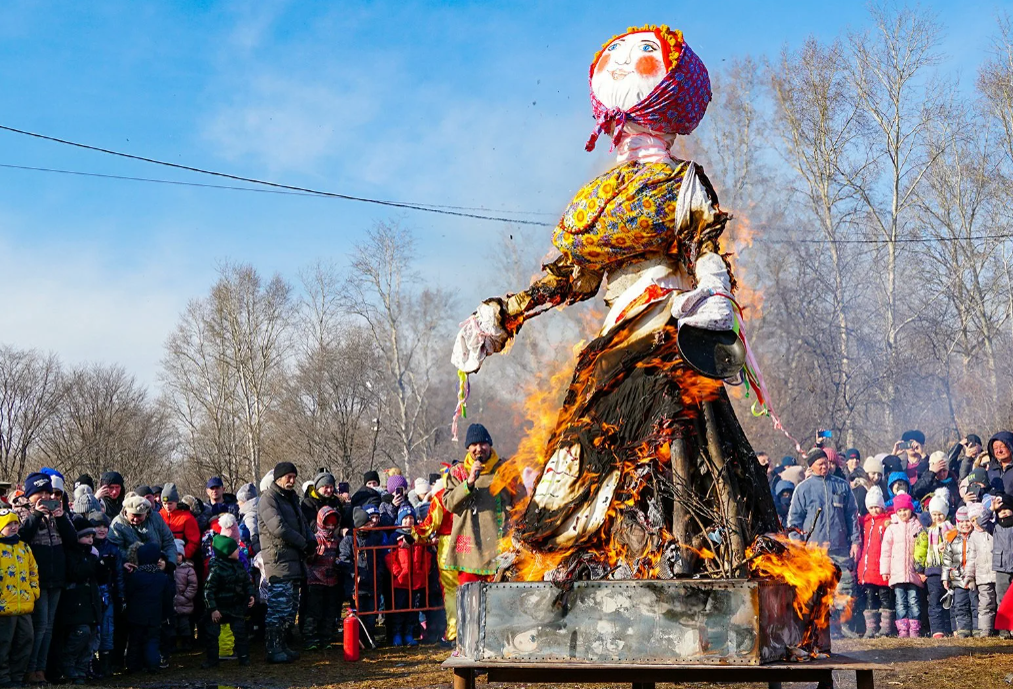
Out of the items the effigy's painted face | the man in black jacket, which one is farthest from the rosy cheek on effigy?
the man in black jacket

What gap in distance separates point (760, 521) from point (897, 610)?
24.9ft

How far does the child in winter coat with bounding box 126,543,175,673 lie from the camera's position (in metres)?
9.56

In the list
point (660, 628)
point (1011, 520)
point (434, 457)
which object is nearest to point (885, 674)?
point (1011, 520)

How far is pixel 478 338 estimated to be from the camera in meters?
4.98

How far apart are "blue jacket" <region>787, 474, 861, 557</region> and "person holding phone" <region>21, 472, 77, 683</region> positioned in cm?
667

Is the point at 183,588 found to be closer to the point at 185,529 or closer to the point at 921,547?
the point at 185,529

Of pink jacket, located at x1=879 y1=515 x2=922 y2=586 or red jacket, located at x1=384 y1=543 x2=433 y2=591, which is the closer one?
pink jacket, located at x1=879 y1=515 x2=922 y2=586

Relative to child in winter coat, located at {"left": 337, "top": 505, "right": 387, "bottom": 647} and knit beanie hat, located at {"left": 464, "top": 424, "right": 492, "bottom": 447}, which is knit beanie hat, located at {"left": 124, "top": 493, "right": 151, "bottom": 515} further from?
knit beanie hat, located at {"left": 464, "top": 424, "right": 492, "bottom": 447}

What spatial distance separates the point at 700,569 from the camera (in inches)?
164

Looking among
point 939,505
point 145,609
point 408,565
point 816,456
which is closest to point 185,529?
point 145,609

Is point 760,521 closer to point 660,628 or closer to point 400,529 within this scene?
point 660,628

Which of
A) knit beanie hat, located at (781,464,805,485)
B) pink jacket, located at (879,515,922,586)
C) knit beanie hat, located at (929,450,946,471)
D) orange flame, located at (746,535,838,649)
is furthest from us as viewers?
knit beanie hat, located at (781,464,805,485)

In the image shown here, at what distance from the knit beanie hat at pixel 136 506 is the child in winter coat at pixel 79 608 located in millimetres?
995

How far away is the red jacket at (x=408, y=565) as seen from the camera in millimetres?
11445
